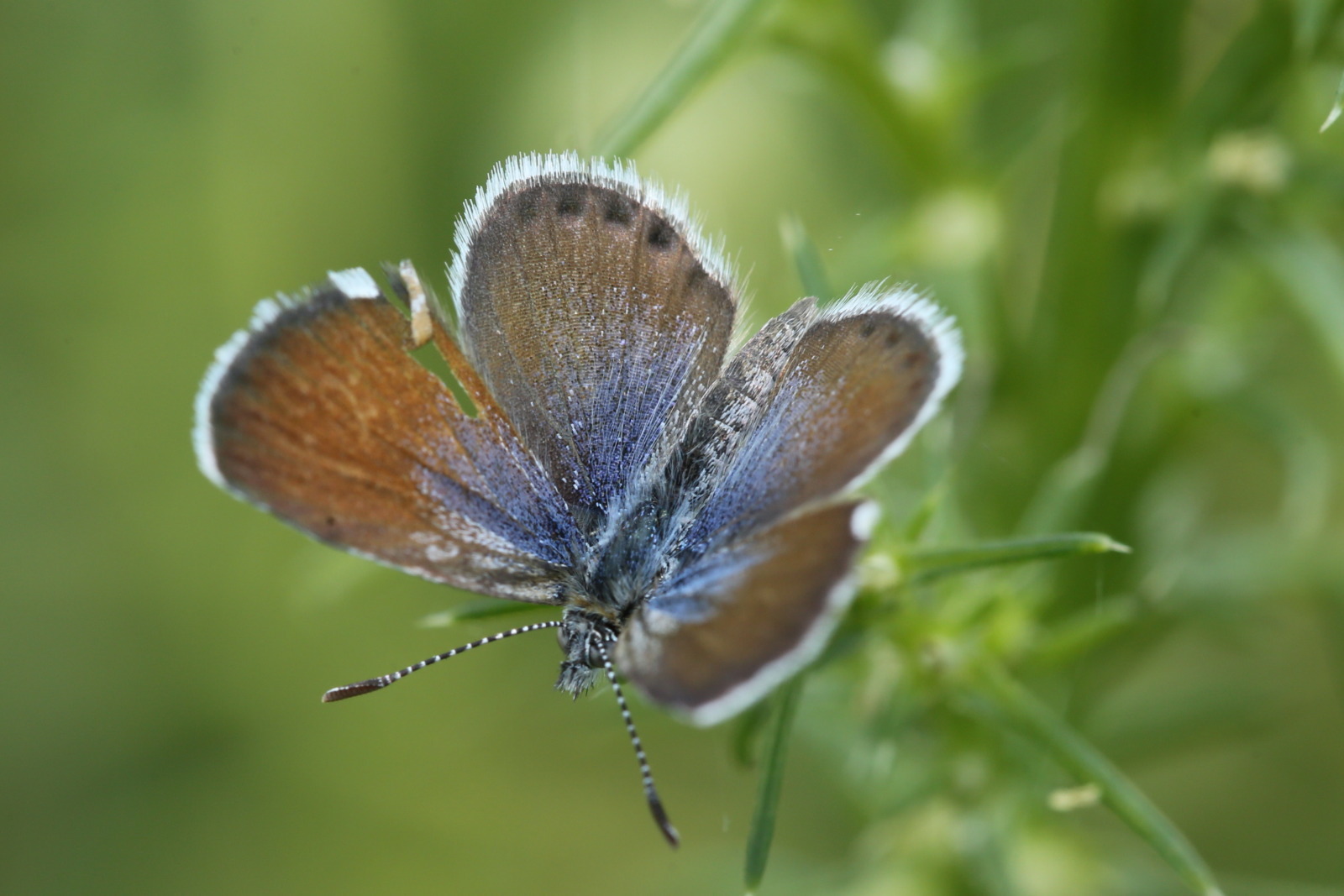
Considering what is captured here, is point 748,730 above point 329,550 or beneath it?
beneath

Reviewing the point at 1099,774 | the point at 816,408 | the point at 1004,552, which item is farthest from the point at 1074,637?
the point at 816,408

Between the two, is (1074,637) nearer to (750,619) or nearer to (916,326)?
(916,326)

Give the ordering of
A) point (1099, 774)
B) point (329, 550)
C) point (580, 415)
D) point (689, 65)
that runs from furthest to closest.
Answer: point (329, 550)
point (580, 415)
point (689, 65)
point (1099, 774)

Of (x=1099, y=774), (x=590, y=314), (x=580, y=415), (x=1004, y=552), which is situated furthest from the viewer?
(x=580, y=415)

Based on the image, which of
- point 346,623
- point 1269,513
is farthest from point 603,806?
point 1269,513

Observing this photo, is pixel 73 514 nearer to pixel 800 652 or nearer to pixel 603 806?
pixel 603 806

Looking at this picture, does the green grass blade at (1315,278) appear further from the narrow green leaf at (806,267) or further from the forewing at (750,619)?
the forewing at (750,619)

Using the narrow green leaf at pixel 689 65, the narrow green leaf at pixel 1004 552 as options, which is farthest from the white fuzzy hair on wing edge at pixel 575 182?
the narrow green leaf at pixel 1004 552
